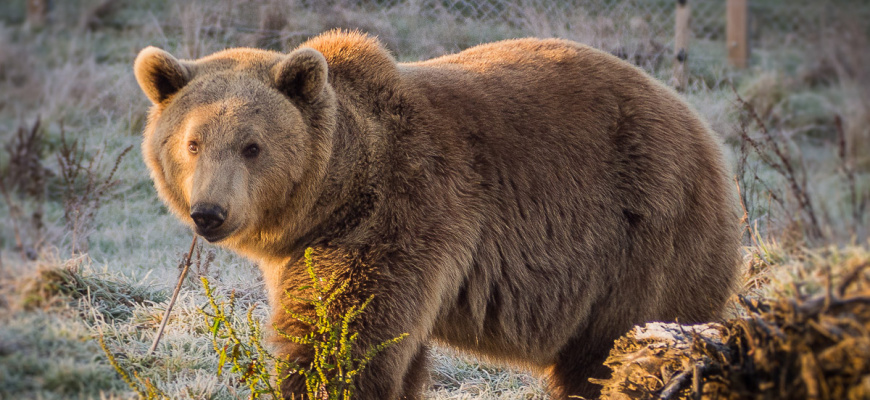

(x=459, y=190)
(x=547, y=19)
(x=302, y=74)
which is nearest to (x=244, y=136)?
(x=302, y=74)

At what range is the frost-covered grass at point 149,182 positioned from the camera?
10.5 feet

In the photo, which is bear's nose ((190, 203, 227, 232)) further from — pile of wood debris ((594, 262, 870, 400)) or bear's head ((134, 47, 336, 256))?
pile of wood debris ((594, 262, 870, 400))

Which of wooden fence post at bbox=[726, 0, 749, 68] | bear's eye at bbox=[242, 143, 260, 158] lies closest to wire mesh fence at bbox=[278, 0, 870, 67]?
wooden fence post at bbox=[726, 0, 749, 68]

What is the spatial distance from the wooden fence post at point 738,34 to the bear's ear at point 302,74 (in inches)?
367

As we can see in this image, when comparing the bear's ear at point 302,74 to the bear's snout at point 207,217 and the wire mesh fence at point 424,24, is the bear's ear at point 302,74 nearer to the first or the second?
the bear's snout at point 207,217

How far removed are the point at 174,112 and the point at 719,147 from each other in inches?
122

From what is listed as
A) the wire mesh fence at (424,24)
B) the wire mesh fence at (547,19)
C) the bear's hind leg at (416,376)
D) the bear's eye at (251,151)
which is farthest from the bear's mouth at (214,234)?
the wire mesh fence at (547,19)

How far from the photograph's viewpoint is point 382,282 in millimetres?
3471

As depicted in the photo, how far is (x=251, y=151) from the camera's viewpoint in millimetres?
3441

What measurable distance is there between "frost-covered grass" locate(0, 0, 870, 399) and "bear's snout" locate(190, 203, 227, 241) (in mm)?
798

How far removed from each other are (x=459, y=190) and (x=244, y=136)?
1.09m

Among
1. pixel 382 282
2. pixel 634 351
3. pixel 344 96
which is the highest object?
pixel 344 96

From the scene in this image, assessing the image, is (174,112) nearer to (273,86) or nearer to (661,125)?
(273,86)

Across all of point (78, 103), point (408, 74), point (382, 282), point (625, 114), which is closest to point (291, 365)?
point (382, 282)
